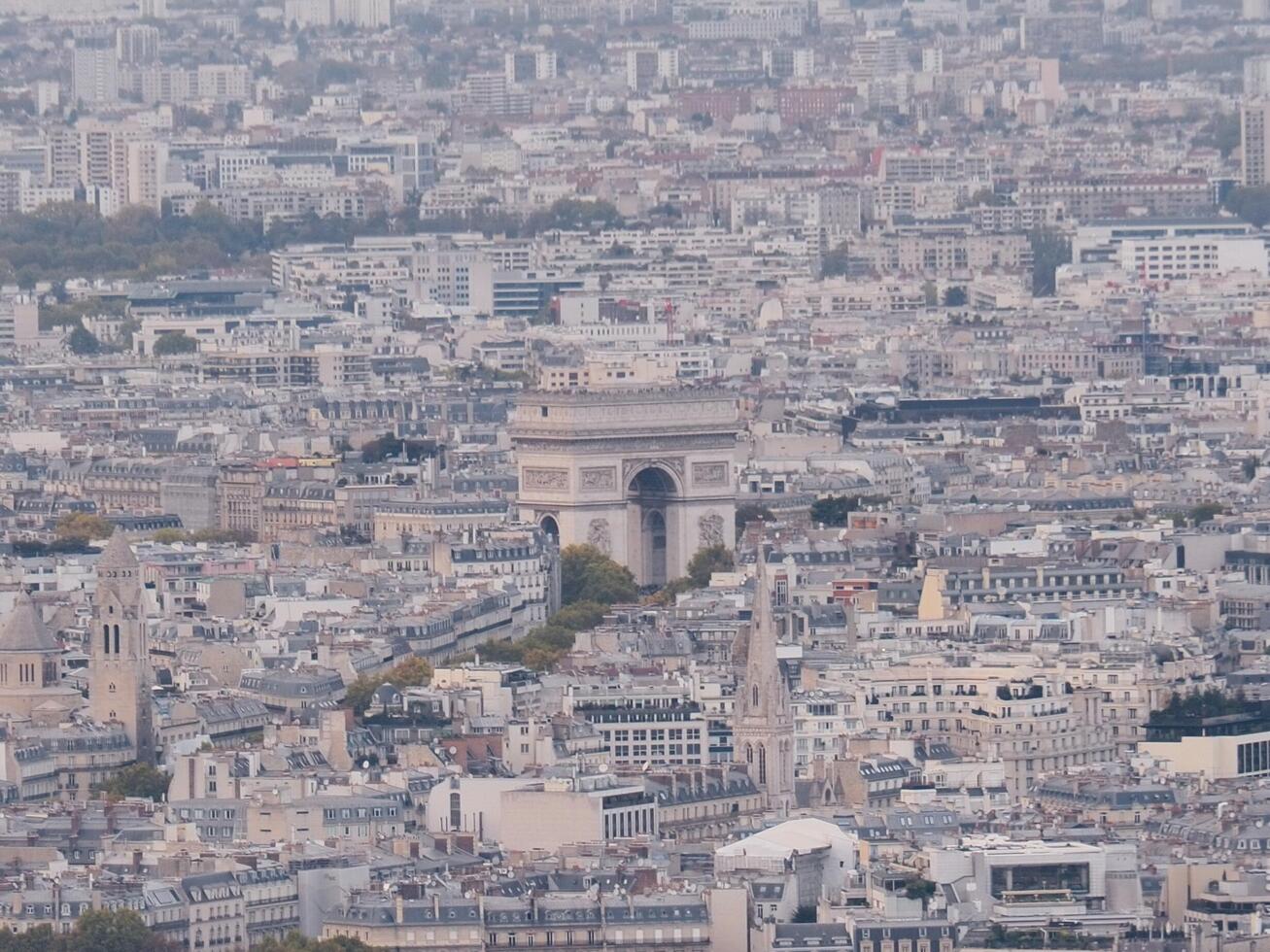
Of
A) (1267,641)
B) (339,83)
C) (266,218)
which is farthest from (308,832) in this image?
(339,83)

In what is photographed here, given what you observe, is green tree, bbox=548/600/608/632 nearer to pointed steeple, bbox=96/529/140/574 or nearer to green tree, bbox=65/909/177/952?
pointed steeple, bbox=96/529/140/574

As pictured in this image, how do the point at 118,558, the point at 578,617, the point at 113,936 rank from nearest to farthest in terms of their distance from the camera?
the point at 113,936, the point at 118,558, the point at 578,617

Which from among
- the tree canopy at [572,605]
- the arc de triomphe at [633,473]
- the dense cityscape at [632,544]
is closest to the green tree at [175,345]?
the dense cityscape at [632,544]

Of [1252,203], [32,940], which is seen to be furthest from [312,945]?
[1252,203]

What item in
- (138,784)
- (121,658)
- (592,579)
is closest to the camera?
(138,784)

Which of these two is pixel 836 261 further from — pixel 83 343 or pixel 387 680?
pixel 387 680

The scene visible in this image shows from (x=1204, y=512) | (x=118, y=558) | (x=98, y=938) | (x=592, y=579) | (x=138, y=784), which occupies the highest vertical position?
(x=118, y=558)
